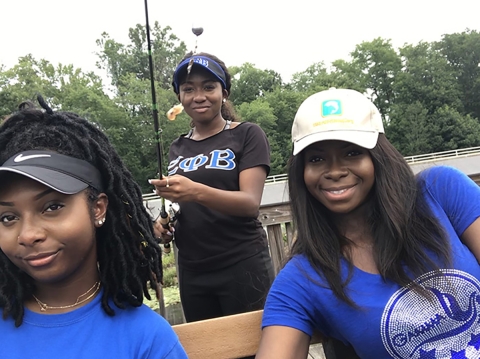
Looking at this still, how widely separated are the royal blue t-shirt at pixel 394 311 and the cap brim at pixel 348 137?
40 cm

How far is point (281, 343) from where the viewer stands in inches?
49.3

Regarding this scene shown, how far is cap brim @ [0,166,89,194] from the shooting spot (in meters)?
1.03

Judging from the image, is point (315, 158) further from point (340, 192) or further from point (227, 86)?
point (227, 86)

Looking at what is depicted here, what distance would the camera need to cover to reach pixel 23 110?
1.23 m

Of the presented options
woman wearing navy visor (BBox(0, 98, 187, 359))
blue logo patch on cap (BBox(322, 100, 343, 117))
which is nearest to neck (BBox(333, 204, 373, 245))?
blue logo patch on cap (BBox(322, 100, 343, 117))

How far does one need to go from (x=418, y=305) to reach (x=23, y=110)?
4.49 ft

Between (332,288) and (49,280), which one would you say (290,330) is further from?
(49,280)

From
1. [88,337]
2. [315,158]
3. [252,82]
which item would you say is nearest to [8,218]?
[88,337]

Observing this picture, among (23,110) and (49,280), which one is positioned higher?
(23,110)

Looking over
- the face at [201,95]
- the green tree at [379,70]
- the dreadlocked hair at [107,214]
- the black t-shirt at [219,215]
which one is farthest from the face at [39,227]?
the green tree at [379,70]

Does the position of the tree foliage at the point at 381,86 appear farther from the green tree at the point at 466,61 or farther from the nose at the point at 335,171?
the nose at the point at 335,171

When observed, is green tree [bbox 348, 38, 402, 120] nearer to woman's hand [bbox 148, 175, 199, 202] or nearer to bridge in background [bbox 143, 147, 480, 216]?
bridge in background [bbox 143, 147, 480, 216]

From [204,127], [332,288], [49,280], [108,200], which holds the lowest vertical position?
[332,288]

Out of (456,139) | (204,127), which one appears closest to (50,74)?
(456,139)
